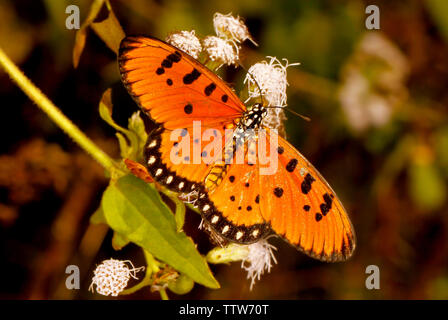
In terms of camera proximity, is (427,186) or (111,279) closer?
(111,279)

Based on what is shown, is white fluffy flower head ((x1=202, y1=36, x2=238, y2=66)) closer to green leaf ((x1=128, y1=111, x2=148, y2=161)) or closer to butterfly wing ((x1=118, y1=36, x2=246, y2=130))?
butterfly wing ((x1=118, y1=36, x2=246, y2=130))

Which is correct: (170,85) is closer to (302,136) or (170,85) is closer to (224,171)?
(224,171)

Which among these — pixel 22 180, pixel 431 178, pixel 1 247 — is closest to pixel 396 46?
pixel 431 178

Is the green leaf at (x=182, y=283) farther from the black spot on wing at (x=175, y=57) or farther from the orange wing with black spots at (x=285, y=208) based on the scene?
the black spot on wing at (x=175, y=57)

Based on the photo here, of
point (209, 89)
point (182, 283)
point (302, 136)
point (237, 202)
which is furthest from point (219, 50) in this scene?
point (302, 136)

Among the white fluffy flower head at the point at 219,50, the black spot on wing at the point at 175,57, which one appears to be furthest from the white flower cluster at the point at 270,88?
the black spot on wing at the point at 175,57

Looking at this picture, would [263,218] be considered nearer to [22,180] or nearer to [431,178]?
[22,180]
